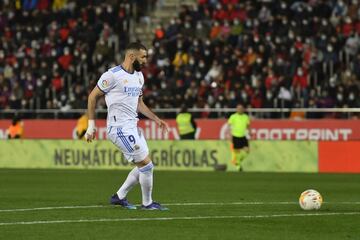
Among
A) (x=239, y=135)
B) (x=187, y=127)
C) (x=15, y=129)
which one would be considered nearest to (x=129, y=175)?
(x=239, y=135)

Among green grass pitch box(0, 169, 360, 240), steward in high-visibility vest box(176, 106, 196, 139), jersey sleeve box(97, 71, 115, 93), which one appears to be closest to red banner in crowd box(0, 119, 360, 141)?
steward in high-visibility vest box(176, 106, 196, 139)

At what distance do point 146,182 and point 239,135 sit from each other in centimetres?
1659

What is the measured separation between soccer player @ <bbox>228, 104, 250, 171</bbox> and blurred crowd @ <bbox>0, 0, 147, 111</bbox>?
8821 mm

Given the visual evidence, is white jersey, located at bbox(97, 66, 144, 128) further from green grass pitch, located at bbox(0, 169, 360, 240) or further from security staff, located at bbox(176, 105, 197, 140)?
security staff, located at bbox(176, 105, 197, 140)

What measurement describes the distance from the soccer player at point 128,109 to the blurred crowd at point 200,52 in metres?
19.2

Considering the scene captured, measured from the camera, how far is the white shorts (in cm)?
1591

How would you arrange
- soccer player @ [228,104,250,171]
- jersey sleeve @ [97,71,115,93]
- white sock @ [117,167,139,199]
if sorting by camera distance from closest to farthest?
jersey sleeve @ [97,71,115,93] → white sock @ [117,167,139,199] → soccer player @ [228,104,250,171]

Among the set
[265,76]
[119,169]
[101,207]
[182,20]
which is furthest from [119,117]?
[182,20]

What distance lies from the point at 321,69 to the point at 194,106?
184 inches

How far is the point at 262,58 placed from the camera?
121ft

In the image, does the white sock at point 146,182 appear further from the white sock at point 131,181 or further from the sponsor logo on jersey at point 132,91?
the sponsor logo on jersey at point 132,91

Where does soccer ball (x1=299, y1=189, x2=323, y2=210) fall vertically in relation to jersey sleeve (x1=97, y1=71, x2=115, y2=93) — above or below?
below

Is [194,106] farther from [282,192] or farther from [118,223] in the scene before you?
[118,223]

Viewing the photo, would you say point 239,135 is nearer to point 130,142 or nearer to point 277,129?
point 277,129
